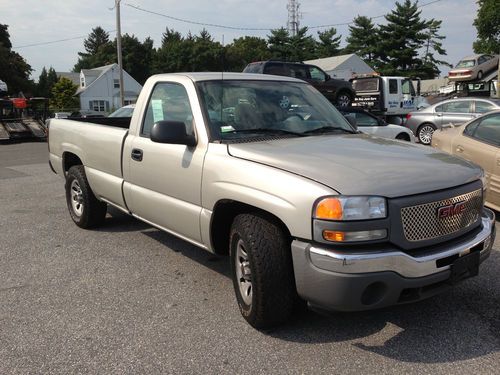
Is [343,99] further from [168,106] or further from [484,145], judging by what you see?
[168,106]

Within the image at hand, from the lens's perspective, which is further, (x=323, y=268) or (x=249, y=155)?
(x=249, y=155)

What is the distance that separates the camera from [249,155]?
3395 millimetres

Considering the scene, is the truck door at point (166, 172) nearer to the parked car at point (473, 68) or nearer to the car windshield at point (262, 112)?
the car windshield at point (262, 112)

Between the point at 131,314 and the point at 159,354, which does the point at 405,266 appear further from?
the point at 131,314

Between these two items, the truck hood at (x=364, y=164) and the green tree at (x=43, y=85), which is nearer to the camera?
the truck hood at (x=364, y=164)

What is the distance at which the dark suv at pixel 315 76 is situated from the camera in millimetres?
16219

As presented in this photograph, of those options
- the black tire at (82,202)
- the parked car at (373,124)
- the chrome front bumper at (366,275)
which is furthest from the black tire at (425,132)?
the chrome front bumper at (366,275)

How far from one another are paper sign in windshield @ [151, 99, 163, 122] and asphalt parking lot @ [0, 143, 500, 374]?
1.41 meters

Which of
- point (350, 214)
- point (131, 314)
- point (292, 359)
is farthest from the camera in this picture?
point (131, 314)

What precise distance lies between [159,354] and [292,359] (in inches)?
33.1

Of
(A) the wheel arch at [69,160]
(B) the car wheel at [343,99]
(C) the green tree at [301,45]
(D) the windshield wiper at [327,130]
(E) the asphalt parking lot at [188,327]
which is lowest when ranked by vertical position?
(E) the asphalt parking lot at [188,327]

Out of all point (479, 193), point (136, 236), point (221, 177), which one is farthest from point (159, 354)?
point (136, 236)

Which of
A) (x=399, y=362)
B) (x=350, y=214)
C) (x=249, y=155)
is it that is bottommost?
(x=399, y=362)

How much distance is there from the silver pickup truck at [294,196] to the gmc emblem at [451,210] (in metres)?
0.01
